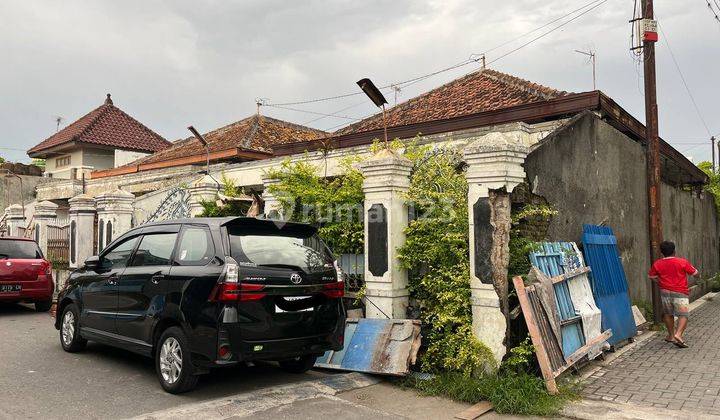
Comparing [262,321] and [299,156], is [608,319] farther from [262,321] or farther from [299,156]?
[299,156]

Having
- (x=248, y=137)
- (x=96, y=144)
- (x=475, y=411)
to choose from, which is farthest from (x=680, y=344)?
(x=96, y=144)

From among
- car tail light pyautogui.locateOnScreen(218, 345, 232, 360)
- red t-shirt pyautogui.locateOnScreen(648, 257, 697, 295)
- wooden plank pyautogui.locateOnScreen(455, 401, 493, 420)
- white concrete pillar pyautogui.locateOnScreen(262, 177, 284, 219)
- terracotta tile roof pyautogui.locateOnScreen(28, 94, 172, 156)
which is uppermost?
terracotta tile roof pyautogui.locateOnScreen(28, 94, 172, 156)

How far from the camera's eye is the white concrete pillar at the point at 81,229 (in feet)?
41.4

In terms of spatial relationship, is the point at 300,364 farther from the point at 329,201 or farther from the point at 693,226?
the point at 693,226

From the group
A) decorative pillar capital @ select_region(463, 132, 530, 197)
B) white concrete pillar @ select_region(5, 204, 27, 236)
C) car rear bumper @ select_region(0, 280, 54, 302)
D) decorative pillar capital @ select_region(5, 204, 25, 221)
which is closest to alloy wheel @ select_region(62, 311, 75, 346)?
car rear bumper @ select_region(0, 280, 54, 302)

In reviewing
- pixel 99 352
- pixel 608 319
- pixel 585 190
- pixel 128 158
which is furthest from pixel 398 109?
pixel 128 158

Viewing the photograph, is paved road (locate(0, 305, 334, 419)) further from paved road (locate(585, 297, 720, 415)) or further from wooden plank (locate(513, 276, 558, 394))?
paved road (locate(585, 297, 720, 415))

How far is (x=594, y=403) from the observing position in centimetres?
543

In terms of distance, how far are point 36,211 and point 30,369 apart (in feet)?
30.7

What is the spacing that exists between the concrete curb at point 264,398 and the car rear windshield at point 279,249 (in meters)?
1.24

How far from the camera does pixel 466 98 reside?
14.9 meters

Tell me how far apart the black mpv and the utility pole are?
692 cm

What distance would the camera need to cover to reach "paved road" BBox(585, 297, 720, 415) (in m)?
5.55

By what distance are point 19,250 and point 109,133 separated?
16331 millimetres
